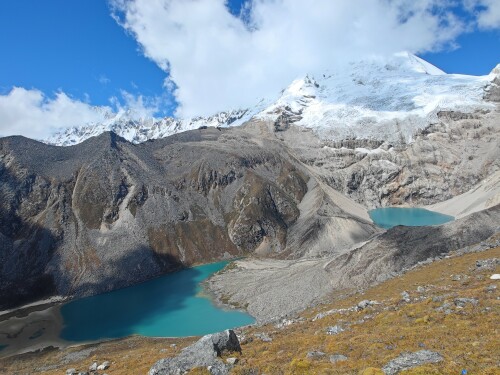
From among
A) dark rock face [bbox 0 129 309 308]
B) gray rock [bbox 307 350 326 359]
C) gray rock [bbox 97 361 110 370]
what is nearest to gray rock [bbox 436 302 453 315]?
gray rock [bbox 307 350 326 359]

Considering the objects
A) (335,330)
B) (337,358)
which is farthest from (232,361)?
(335,330)

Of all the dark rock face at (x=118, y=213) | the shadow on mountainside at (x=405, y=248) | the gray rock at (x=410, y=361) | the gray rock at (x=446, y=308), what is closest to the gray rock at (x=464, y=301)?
the gray rock at (x=446, y=308)

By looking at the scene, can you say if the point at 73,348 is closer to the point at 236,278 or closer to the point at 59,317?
the point at 59,317

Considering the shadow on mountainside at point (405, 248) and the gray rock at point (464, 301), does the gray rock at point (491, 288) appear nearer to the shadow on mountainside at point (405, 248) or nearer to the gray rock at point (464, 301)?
the gray rock at point (464, 301)

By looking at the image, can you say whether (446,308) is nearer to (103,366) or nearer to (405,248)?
(103,366)

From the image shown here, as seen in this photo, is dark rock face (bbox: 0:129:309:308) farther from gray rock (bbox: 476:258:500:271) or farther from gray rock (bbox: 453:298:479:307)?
gray rock (bbox: 453:298:479:307)

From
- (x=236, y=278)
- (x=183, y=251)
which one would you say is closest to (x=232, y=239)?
(x=183, y=251)
